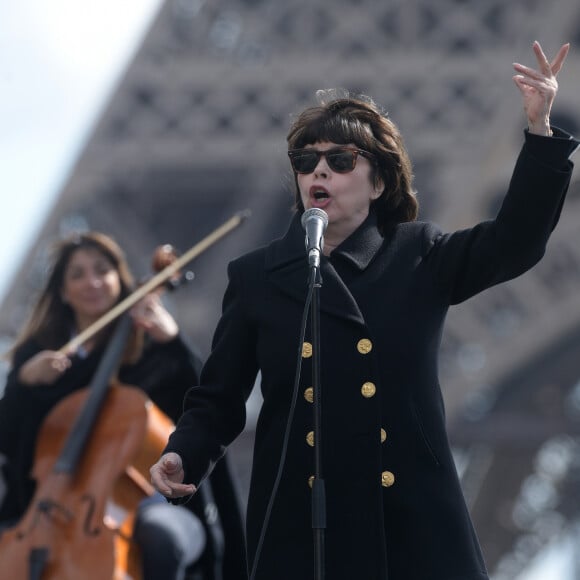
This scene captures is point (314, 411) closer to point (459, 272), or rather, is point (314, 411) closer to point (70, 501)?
point (459, 272)

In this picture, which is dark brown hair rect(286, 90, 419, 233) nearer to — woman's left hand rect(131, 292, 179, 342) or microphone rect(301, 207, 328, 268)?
microphone rect(301, 207, 328, 268)

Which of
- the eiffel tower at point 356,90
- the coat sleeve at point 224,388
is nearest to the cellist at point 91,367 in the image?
the coat sleeve at point 224,388

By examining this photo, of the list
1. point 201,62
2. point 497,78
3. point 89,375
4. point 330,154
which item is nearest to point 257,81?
point 201,62

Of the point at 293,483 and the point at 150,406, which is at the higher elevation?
the point at 150,406

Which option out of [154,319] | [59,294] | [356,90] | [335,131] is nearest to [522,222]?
[335,131]

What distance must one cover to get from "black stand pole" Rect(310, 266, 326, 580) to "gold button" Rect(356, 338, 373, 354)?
137mm

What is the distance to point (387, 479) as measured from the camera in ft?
9.83

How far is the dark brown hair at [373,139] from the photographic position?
3.30 metres

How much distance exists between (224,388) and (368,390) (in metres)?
0.36

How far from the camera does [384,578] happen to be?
2920mm

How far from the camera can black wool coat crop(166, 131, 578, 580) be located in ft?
9.75

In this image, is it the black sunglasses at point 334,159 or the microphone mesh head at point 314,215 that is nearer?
the microphone mesh head at point 314,215

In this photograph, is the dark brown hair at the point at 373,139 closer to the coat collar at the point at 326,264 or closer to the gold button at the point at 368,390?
the coat collar at the point at 326,264

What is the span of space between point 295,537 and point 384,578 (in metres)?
0.20
